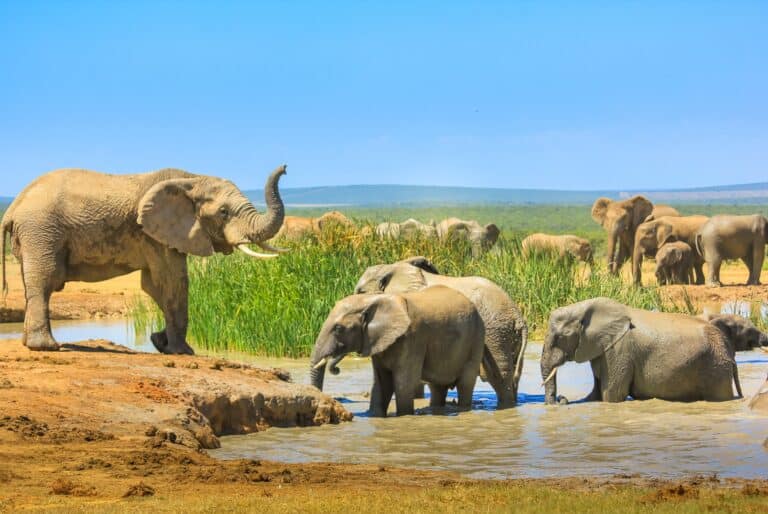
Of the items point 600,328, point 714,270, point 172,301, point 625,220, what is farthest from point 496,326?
point 625,220

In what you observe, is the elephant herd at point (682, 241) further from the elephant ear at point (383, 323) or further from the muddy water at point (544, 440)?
the elephant ear at point (383, 323)

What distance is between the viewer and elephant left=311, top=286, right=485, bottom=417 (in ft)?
40.1

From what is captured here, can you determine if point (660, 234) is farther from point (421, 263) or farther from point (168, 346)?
point (168, 346)

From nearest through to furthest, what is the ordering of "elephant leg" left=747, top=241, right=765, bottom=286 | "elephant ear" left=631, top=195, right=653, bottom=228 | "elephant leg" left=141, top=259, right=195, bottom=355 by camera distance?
"elephant leg" left=141, top=259, right=195, bottom=355 < "elephant leg" left=747, top=241, right=765, bottom=286 < "elephant ear" left=631, top=195, right=653, bottom=228

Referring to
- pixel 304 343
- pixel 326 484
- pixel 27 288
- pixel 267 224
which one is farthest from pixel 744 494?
pixel 304 343

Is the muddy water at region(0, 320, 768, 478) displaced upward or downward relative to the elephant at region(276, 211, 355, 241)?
downward

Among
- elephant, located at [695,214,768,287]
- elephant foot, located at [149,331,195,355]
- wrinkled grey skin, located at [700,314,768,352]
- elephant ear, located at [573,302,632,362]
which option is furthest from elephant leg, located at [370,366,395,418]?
elephant, located at [695,214,768,287]

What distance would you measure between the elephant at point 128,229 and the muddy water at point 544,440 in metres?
2.10

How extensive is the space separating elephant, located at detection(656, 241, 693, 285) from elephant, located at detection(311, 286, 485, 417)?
17652mm

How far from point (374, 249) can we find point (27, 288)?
7.97 m

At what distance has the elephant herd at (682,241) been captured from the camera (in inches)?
1171

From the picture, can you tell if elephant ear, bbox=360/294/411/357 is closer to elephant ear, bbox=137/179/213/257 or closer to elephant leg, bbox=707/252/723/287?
elephant ear, bbox=137/179/213/257

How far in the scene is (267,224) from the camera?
44.0ft

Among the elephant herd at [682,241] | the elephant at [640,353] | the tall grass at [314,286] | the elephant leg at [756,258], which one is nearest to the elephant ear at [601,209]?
the elephant herd at [682,241]
